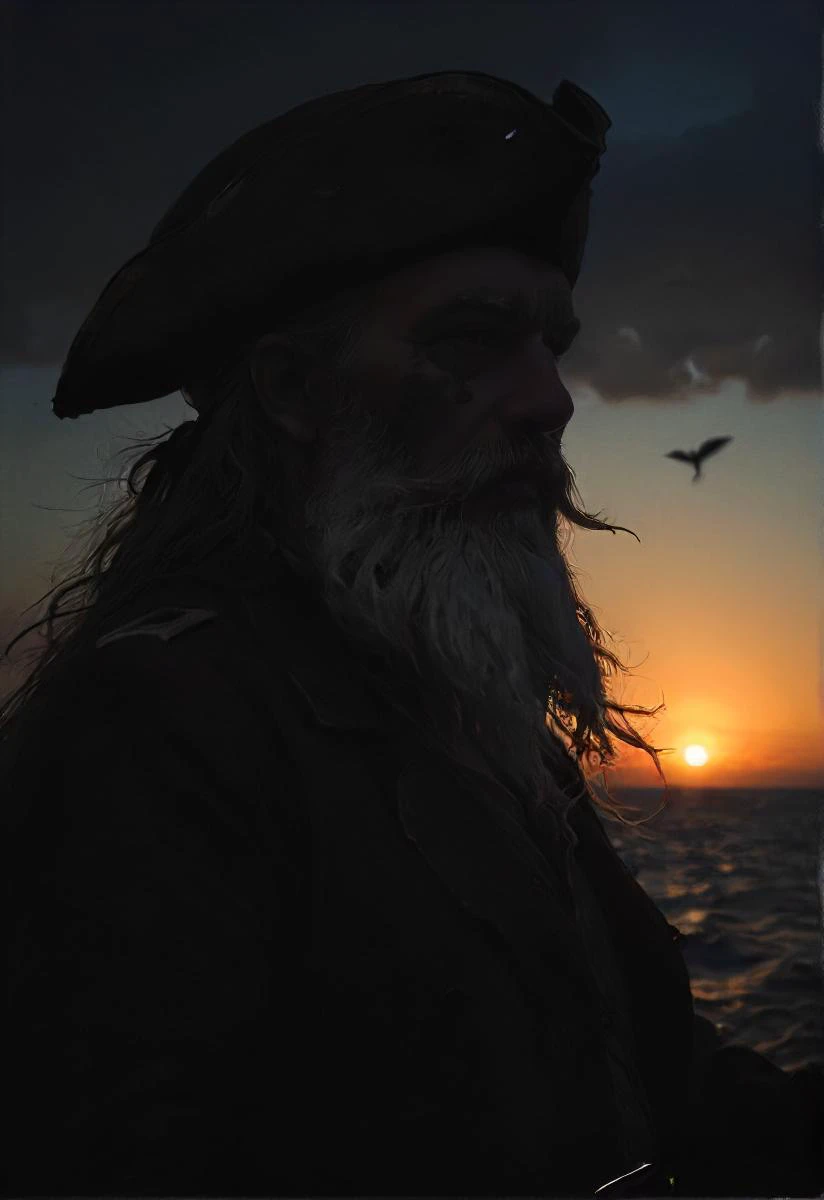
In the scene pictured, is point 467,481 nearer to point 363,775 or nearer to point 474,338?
point 474,338

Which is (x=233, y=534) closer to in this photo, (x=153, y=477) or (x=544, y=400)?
(x=153, y=477)

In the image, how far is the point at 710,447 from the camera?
2.14 m

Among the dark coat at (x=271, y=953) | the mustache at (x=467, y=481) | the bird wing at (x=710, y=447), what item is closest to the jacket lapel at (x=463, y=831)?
the dark coat at (x=271, y=953)

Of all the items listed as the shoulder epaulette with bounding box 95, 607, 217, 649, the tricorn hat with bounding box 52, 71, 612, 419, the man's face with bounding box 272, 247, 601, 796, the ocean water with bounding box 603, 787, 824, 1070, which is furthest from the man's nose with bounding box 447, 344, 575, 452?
the ocean water with bounding box 603, 787, 824, 1070

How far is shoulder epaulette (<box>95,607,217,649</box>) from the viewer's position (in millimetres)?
1403

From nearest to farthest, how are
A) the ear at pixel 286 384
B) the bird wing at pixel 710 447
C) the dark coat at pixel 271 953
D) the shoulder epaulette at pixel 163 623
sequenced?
the dark coat at pixel 271 953 < the shoulder epaulette at pixel 163 623 < the ear at pixel 286 384 < the bird wing at pixel 710 447

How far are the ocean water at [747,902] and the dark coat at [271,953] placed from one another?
47 cm

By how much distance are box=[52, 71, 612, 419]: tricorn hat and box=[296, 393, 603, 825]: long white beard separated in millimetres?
321

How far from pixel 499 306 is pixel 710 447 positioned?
28.1 inches

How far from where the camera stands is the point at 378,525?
1.70m

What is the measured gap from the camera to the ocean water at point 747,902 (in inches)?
73.6

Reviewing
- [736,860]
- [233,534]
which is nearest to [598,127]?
[233,534]

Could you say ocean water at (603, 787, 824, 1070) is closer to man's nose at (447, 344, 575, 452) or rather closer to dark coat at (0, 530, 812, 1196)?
dark coat at (0, 530, 812, 1196)

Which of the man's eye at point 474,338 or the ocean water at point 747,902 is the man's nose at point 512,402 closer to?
the man's eye at point 474,338
